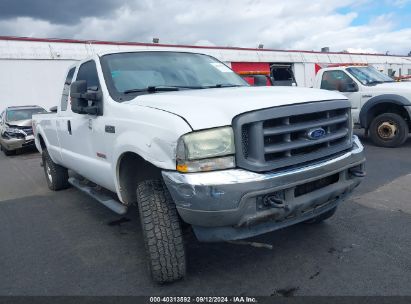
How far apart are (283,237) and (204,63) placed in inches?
83.5

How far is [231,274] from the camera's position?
2.96m

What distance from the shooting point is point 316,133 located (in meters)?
2.82

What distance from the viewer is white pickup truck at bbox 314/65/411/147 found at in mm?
7809

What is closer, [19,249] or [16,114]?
[19,249]

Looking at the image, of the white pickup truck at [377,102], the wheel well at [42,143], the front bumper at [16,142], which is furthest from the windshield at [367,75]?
the front bumper at [16,142]

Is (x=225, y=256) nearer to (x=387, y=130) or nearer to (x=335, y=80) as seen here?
(x=387, y=130)

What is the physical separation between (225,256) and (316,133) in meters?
1.34

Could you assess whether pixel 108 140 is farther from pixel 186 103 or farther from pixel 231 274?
pixel 231 274

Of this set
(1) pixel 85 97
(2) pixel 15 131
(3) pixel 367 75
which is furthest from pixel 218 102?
(2) pixel 15 131

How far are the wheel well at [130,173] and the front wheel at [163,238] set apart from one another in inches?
18.1

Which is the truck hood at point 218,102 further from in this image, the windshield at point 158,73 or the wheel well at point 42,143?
the wheel well at point 42,143

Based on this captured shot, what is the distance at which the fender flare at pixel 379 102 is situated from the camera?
25.1 ft

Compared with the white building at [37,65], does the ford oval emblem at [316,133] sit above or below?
below

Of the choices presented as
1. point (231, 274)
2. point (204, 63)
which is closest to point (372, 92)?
point (204, 63)
